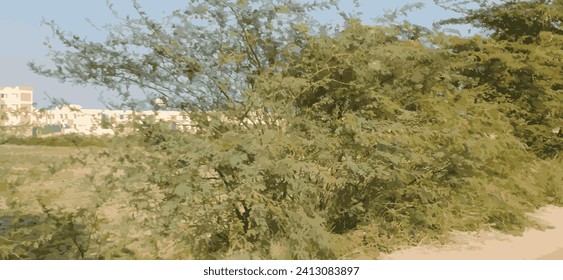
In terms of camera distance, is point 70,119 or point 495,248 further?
point 495,248

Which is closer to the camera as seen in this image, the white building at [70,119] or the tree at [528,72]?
the white building at [70,119]

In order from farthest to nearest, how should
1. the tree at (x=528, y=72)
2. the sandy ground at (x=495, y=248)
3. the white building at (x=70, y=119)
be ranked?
the tree at (x=528, y=72)
the sandy ground at (x=495, y=248)
the white building at (x=70, y=119)

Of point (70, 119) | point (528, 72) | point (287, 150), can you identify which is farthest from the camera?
point (528, 72)

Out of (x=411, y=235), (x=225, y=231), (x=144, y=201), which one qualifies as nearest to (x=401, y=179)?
(x=411, y=235)

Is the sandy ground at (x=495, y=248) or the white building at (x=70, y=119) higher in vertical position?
the white building at (x=70, y=119)

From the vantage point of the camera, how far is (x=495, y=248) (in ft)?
24.2

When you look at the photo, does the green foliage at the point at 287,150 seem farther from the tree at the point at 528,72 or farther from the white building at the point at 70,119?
the tree at the point at 528,72

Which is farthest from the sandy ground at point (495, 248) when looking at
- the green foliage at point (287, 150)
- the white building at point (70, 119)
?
the white building at point (70, 119)

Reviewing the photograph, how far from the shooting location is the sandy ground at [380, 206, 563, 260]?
22.6 feet

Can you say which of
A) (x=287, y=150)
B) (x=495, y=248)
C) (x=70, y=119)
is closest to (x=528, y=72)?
(x=495, y=248)

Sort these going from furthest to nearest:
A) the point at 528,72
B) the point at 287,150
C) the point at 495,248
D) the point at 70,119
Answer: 1. the point at 528,72
2. the point at 495,248
3. the point at 287,150
4. the point at 70,119

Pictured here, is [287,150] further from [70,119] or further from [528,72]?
[528,72]

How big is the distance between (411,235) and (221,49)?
362 centimetres

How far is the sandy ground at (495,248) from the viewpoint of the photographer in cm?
690
